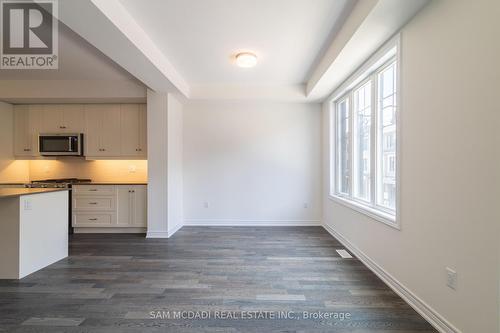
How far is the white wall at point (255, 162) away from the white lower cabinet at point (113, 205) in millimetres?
910

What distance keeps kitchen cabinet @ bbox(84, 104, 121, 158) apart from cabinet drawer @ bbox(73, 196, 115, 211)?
83 centimetres

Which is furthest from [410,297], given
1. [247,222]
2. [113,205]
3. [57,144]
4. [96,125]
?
[57,144]

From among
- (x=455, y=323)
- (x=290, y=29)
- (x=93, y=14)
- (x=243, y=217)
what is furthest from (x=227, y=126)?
(x=455, y=323)

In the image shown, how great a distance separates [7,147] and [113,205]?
91.2 inches

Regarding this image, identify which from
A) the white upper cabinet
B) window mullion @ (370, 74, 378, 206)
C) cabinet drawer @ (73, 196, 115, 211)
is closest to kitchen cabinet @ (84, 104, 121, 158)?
the white upper cabinet

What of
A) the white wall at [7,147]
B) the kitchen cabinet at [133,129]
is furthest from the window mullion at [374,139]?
the white wall at [7,147]

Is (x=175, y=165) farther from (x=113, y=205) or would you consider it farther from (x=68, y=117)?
(x=68, y=117)

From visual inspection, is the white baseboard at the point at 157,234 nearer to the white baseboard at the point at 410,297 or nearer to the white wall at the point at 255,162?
the white wall at the point at 255,162

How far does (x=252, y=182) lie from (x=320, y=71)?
246cm

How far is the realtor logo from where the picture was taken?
232 centimetres

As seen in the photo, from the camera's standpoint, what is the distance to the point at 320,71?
366 cm

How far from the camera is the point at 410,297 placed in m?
2.17

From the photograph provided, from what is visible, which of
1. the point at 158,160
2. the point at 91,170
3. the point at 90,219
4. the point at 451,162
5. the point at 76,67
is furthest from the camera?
the point at 91,170

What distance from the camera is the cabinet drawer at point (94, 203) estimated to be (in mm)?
4527
